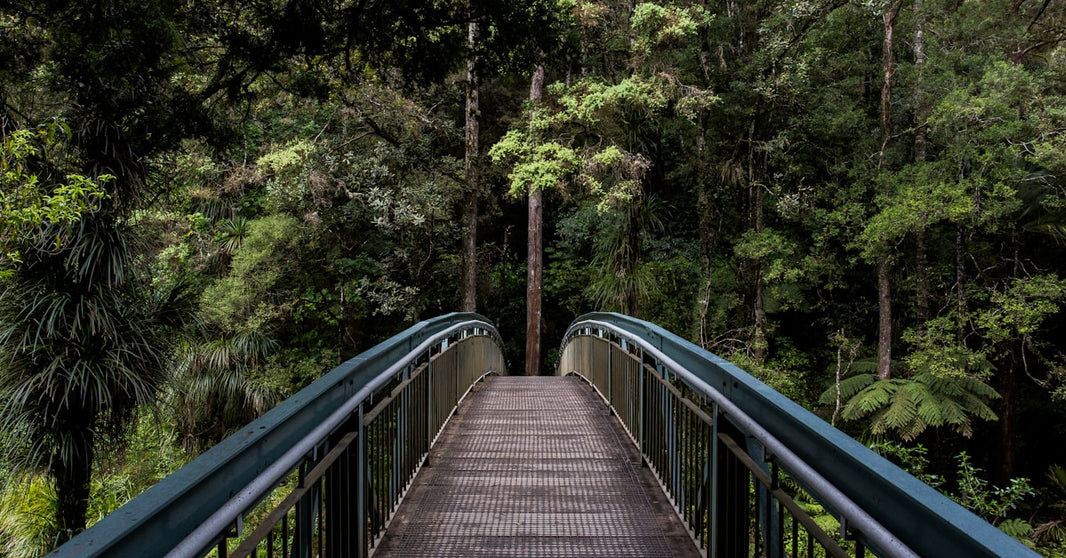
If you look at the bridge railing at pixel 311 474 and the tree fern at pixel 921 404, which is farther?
the tree fern at pixel 921 404

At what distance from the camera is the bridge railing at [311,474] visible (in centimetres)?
146

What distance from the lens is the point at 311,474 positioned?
2537mm

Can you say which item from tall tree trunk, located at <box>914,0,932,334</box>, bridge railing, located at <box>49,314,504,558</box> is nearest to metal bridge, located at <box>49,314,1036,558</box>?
bridge railing, located at <box>49,314,504,558</box>

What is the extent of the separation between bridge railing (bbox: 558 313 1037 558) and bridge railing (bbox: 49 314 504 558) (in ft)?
5.50

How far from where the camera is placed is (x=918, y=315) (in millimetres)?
14211

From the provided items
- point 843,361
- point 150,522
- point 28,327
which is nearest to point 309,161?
point 28,327

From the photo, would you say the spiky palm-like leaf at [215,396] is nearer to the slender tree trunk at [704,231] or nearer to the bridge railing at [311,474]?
the bridge railing at [311,474]

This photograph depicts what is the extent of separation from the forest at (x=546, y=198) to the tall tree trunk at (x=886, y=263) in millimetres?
69

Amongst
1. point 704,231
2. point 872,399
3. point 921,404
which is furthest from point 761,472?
point 704,231

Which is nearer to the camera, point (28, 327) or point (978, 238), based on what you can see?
point (28, 327)

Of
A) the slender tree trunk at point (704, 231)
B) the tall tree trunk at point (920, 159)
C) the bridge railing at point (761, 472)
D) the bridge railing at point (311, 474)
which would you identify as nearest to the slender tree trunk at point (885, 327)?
the tall tree trunk at point (920, 159)

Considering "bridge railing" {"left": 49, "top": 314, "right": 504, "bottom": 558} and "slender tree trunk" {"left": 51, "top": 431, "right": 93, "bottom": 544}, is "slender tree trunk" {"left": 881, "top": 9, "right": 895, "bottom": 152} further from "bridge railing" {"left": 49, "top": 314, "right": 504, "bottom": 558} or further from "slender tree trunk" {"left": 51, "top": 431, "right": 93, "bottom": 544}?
"slender tree trunk" {"left": 51, "top": 431, "right": 93, "bottom": 544}

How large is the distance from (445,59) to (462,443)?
370 cm

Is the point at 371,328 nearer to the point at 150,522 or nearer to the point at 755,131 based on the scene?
the point at 755,131
